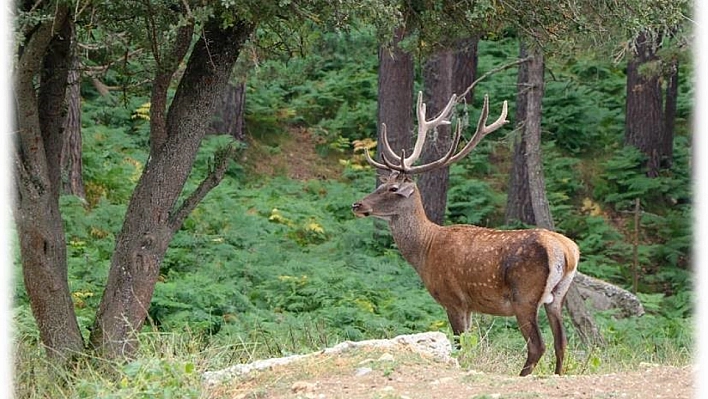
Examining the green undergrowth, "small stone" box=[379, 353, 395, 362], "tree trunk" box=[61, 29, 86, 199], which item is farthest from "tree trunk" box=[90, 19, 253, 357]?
"tree trunk" box=[61, 29, 86, 199]

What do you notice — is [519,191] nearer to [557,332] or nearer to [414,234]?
[414,234]

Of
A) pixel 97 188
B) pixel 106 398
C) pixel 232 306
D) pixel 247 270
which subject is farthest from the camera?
pixel 97 188

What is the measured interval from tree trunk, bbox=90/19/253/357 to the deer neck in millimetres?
1958

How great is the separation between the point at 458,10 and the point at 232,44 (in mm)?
1809

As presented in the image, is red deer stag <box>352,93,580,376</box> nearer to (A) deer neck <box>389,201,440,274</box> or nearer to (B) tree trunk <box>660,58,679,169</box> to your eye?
(A) deer neck <box>389,201,440,274</box>

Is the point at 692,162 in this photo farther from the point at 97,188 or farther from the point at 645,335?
the point at 97,188

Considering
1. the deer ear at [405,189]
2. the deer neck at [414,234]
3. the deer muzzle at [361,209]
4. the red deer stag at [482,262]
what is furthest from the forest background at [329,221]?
the deer ear at [405,189]

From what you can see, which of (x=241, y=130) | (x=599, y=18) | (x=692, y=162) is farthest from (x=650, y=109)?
(x=599, y=18)

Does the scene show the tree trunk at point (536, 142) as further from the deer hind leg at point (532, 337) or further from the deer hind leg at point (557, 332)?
the deer hind leg at point (532, 337)

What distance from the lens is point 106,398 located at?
6.07m

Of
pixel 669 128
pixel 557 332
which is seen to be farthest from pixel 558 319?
pixel 669 128

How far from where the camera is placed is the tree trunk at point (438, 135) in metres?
16.0

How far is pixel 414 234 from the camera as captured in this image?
951cm

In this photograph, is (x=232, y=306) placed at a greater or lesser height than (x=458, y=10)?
lesser
